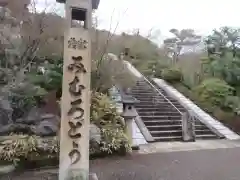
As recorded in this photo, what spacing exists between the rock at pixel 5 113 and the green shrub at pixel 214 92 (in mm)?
8214

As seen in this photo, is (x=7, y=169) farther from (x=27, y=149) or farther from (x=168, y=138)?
(x=168, y=138)

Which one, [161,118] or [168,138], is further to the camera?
[161,118]

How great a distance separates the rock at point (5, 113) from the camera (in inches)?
244

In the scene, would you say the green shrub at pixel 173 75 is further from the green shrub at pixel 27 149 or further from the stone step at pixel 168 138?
the green shrub at pixel 27 149

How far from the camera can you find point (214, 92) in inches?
425

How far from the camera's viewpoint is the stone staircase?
8.48m

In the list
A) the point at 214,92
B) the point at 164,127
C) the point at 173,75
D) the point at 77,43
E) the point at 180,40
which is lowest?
the point at 164,127

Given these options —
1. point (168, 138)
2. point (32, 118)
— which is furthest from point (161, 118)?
point (32, 118)

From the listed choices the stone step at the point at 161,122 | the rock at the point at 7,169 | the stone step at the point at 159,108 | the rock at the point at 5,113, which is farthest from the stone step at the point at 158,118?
the rock at the point at 7,169

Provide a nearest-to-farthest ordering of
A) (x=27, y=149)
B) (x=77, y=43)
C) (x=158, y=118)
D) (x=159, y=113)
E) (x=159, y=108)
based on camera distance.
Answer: (x=77, y=43), (x=27, y=149), (x=158, y=118), (x=159, y=113), (x=159, y=108)

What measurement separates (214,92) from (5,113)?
27.6ft

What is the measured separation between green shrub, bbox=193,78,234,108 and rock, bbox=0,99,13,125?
26.9 feet

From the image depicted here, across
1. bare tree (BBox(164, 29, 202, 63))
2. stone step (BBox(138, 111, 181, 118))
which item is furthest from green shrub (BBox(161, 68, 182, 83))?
bare tree (BBox(164, 29, 202, 63))

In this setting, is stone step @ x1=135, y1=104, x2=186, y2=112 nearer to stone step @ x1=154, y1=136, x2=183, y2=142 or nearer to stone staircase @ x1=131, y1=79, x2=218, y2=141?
stone staircase @ x1=131, y1=79, x2=218, y2=141
